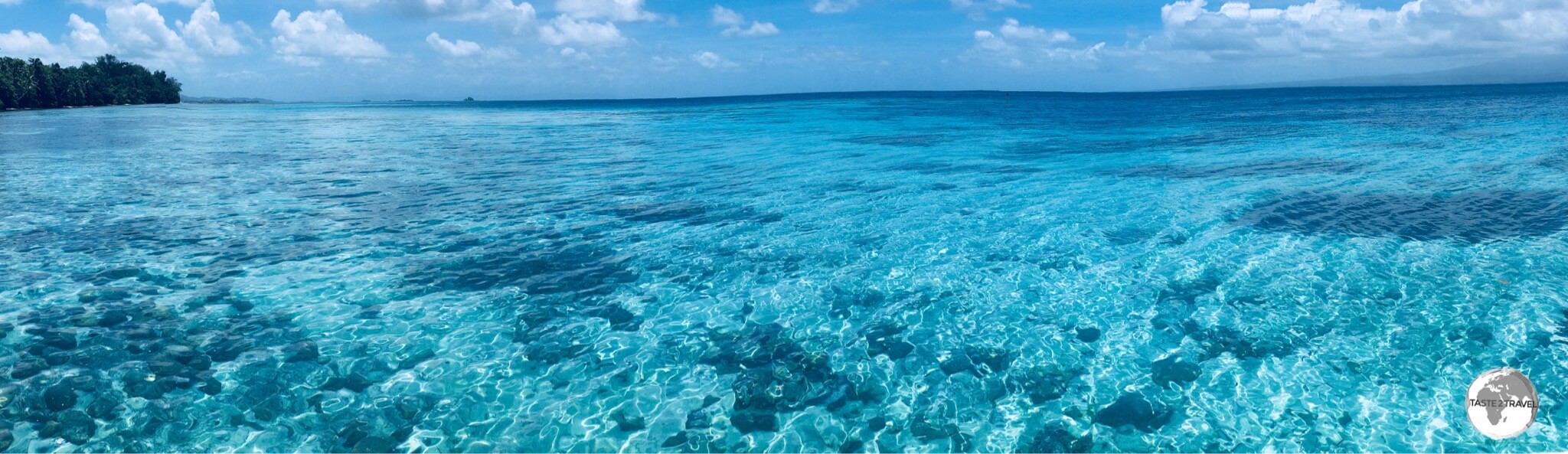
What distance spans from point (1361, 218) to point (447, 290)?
19576 millimetres

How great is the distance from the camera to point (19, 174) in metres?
27.2

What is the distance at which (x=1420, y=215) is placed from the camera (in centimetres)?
1756

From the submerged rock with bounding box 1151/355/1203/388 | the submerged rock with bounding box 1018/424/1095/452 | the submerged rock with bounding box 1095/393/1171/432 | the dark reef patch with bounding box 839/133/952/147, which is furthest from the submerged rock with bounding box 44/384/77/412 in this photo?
the dark reef patch with bounding box 839/133/952/147

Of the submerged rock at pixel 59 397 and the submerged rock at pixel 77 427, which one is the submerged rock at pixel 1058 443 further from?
the submerged rock at pixel 59 397

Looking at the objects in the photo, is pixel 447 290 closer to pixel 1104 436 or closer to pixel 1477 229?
pixel 1104 436

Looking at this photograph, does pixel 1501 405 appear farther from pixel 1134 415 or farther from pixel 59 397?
pixel 59 397

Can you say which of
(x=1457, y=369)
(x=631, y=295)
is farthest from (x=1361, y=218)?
(x=631, y=295)

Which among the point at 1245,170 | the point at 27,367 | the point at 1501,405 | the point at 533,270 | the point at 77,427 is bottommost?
the point at 77,427

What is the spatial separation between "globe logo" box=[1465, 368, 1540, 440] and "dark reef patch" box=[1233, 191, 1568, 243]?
8984 mm

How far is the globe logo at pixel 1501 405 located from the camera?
7.76 metres

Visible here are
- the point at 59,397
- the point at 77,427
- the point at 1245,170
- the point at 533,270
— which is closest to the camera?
the point at 77,427

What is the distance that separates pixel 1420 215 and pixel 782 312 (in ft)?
52.5

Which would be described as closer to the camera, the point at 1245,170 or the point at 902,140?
the point at 1245,170

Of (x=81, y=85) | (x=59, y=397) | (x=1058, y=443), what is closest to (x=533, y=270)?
(x=59, y=397)
